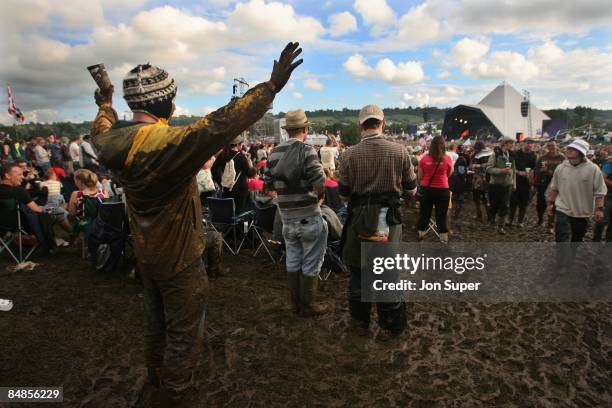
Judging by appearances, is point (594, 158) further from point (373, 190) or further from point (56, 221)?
point (56, 221)

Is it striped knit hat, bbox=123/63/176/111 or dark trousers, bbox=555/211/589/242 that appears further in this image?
dark trousers, bbox=555/211/589/242

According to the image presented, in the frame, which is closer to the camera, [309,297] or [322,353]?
[322,353]

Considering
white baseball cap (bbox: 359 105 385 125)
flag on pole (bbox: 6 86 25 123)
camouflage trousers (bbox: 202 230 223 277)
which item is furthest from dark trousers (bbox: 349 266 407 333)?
flag on pole (bbox: 6 86 25 123)

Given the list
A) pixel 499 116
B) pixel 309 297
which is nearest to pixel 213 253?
pixel 309 297

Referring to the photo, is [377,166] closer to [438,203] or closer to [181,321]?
[181,321]

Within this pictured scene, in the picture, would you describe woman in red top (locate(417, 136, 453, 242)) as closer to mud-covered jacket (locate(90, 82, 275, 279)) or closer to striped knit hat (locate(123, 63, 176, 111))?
mud-covered jacket (locate(90, 82, 275, 279))

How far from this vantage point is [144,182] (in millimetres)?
1693

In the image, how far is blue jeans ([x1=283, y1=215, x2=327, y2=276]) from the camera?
11.8ft

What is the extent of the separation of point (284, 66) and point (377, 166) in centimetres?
188

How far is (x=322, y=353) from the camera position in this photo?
3.21 m

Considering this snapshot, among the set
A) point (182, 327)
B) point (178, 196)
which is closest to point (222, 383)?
point (182, 327)

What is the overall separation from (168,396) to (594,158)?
1562 centimetres

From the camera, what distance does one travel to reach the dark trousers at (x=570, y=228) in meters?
4.67

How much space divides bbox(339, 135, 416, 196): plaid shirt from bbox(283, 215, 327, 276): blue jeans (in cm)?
58
